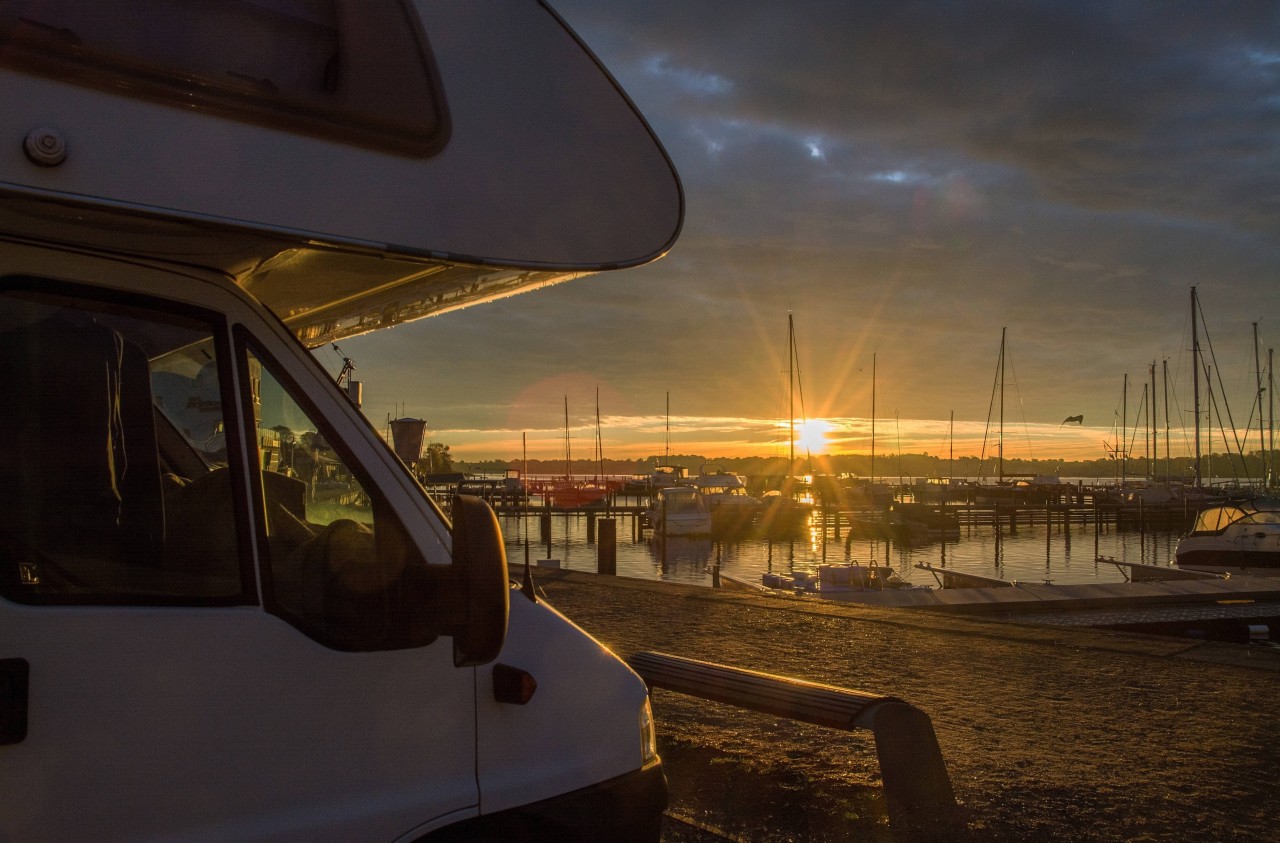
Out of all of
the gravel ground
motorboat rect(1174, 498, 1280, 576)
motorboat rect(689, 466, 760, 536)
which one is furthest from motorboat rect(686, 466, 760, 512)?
the gravel ground

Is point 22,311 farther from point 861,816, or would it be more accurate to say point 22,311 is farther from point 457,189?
point 861,816

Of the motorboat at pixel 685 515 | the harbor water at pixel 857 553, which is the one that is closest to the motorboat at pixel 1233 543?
the harbor water at pixel 857 553

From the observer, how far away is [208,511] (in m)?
2.31

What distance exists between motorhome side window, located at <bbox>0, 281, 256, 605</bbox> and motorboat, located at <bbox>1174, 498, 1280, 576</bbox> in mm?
32212

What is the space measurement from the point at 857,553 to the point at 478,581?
54.3m

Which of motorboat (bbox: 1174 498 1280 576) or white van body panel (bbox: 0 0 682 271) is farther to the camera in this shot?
motorboat (bbox: 1174 498 1280 576)

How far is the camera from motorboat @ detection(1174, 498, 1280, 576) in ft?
97.7

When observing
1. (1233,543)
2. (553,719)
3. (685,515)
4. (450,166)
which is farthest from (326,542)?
(685,515)

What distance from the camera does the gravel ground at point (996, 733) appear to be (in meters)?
4.91

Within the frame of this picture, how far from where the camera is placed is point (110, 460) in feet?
7.14

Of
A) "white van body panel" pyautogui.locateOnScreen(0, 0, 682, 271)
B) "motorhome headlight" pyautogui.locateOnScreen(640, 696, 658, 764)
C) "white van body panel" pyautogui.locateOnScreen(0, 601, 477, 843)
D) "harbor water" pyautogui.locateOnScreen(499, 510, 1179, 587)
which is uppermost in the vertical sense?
"white van body panel" pyautogui.locateOnScreen(0, 0, 682, 271)

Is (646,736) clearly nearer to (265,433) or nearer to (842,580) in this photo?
(265,433)

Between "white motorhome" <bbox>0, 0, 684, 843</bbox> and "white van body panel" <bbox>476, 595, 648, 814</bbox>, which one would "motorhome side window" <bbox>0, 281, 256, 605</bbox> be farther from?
"white van body panel" <bbox>476, 595, 648, 814</bbox>

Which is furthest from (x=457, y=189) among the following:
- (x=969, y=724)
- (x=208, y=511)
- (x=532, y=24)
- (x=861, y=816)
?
(x=969, y=724)
